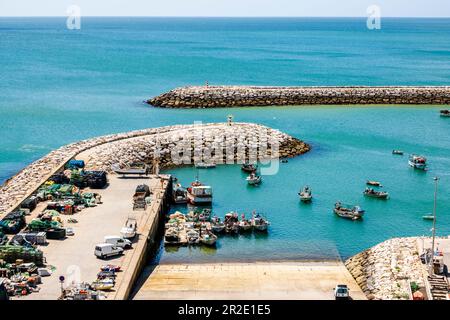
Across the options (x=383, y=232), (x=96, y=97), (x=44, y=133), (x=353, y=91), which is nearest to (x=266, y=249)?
(x=383, y=232)

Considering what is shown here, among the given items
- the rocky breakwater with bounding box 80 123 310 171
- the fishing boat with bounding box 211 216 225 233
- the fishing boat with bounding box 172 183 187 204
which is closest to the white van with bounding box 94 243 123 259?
the fishing boat with bounding box 211 216 225 233

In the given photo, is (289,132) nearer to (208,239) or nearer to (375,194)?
(375,194)

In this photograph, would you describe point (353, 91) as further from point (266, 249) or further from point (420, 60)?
point (420, 60)

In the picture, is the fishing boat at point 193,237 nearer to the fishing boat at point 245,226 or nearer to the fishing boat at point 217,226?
the fishing boat at point 217,226

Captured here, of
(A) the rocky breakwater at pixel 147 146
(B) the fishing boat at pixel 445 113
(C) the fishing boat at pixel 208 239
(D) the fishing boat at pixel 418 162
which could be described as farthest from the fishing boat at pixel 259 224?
(B) the fishing boat at pixel 445 113

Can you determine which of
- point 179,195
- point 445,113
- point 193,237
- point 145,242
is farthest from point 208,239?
point 445,113
